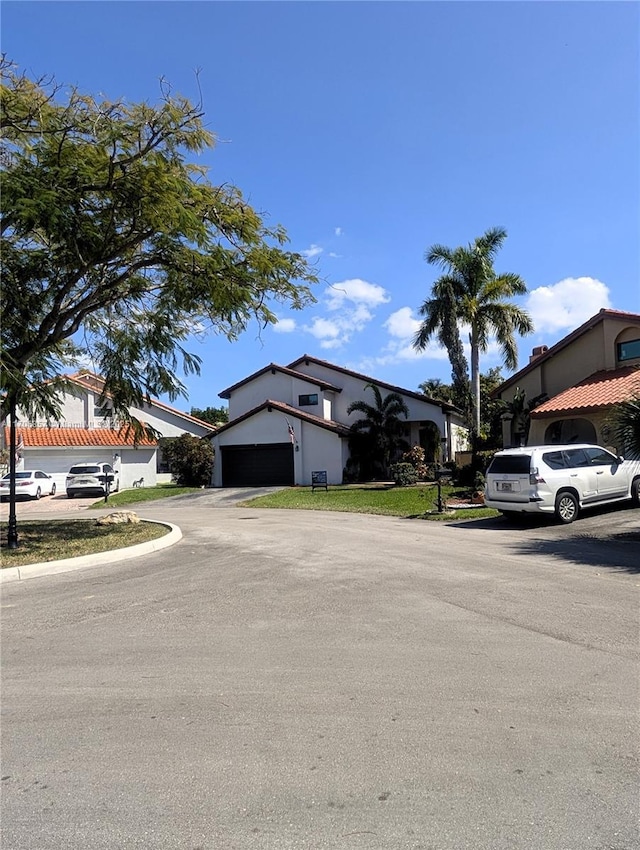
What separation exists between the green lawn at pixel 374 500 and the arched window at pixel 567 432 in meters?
4.15

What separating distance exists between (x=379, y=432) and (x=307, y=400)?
5430 mm

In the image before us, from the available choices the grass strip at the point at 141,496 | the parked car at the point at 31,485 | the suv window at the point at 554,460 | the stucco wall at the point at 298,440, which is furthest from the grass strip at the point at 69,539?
the stucco wall at the point at 298,440

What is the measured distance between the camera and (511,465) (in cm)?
1534

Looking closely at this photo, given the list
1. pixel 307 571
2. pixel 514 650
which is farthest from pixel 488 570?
pixel 514 650

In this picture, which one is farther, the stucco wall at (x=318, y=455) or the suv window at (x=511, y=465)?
the stucco wall at (x=318, y=455)

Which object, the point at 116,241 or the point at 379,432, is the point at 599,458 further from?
the point at 379,432

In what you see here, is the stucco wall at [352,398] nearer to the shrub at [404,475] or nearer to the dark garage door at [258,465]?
the dark garage door at [258,465]

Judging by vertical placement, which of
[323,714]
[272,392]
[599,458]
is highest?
[272,392]

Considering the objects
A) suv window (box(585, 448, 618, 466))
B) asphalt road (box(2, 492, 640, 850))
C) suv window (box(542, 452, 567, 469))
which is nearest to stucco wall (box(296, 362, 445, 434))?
suv window (box(585, 448, 618, 466))

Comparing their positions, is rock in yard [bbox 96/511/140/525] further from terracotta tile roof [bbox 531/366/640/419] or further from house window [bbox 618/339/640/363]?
house window [bbox 618/339/640/363]

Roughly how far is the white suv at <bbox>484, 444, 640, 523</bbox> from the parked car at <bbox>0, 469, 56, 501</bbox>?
2598 cm

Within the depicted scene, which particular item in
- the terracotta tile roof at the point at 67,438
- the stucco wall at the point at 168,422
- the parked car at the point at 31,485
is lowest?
the parked car at the point at 31,485

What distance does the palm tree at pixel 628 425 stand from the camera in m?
12.5

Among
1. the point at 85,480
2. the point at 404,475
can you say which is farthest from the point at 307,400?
the point at 85,480
